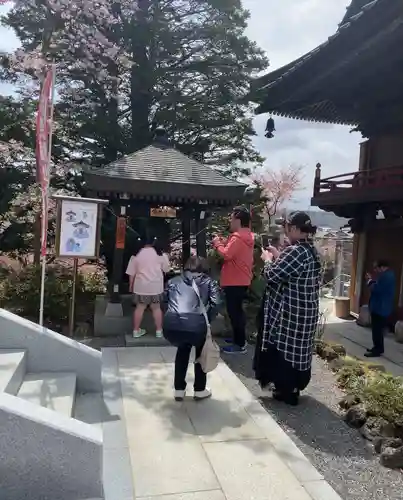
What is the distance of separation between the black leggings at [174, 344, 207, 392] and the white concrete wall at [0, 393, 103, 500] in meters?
1.30

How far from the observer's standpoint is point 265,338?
4035mm

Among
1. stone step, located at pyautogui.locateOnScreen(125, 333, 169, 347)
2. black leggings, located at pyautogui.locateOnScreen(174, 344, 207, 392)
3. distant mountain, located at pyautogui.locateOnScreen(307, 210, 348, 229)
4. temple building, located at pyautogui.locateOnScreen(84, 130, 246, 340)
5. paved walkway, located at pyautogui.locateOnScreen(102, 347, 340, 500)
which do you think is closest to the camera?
paved walkway, located at pyautogui.locateOnScreen(102, 347, 340, 500)

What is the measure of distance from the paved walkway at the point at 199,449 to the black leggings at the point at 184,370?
165mm

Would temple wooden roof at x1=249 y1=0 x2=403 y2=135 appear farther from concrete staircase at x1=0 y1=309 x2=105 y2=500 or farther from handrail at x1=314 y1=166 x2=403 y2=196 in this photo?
concrete staircase at x1=0 y1=309 x2=105 y2=500

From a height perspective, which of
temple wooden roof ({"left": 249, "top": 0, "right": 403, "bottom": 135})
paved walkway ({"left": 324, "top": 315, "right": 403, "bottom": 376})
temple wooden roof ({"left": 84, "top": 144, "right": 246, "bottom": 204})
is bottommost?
paved walkway ({"left": 324, "top": 315, "right": 403, "bottom": 376})

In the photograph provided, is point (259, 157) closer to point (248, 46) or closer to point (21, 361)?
point (248, 46)

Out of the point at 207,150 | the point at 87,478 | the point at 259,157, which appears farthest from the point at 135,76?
the point at 87,478

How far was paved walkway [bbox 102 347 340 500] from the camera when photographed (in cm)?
273

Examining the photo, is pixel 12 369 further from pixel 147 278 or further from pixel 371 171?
pixel 371 171

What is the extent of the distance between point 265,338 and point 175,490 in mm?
1695

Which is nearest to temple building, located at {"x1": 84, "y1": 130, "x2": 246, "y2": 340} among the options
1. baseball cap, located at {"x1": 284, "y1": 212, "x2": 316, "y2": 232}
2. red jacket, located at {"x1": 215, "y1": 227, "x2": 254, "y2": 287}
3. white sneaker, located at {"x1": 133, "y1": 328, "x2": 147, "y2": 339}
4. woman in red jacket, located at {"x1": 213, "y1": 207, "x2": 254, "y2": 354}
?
white sneaker, located at {"x1": 133, "y1": 328, "x2": 147, "y2": 339}

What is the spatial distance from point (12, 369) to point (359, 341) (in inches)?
295

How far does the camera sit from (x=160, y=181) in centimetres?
638

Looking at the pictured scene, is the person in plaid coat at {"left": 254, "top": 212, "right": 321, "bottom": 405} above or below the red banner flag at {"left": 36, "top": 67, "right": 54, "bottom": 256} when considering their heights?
below
